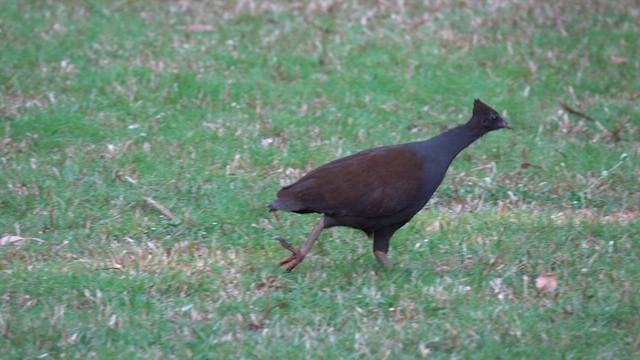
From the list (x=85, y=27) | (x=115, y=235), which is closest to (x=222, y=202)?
(x=115, y=235)

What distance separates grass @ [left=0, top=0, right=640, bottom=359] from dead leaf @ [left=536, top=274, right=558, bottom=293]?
0.17 feet

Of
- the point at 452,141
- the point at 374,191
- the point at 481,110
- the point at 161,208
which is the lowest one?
the point at 161,208

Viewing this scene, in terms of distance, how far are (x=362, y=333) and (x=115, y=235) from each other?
2.05 metres

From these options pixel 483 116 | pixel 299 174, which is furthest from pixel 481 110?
pixel 299 174

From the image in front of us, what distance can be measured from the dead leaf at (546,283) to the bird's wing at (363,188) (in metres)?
0.85

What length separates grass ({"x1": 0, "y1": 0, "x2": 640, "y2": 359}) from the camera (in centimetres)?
514

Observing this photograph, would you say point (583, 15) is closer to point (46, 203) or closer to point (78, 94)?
point (78, 94)

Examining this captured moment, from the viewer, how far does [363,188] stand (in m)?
5.59

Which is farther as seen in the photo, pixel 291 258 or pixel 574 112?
pixel 574 112

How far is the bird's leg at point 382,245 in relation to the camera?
583 cm

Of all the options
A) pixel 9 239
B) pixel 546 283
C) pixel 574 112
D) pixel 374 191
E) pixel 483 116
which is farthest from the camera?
pixel 574 112

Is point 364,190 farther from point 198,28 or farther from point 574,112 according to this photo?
point 198,28

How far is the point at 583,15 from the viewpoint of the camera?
11.2m

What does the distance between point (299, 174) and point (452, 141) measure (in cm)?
185
